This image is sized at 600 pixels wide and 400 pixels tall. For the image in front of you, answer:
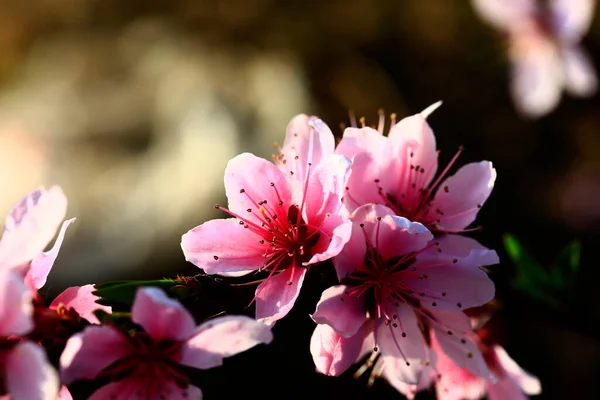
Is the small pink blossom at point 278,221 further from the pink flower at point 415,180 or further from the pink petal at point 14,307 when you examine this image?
the pink petal at point 14,307

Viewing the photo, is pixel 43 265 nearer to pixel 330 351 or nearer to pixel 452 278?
pixel 330 351

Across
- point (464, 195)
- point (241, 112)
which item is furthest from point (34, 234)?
point (241, 112)

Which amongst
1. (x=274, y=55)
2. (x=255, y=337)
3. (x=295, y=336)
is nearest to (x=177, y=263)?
(x=295, y=336)

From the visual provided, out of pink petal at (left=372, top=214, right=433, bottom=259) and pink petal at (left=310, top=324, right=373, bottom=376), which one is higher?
pink petal at (left=372, top=214, right=433, bottom=259)

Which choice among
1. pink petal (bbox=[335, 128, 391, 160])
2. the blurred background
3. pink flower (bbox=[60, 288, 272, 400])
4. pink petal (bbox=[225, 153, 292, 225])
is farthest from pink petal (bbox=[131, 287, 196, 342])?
the blurred background

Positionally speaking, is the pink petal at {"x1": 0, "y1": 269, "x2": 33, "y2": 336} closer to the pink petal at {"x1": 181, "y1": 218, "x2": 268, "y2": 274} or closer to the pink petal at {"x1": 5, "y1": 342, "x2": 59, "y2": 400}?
the pink petal at {"x1": 5, "y1": 342, "x2": 59, "y2": 400}
